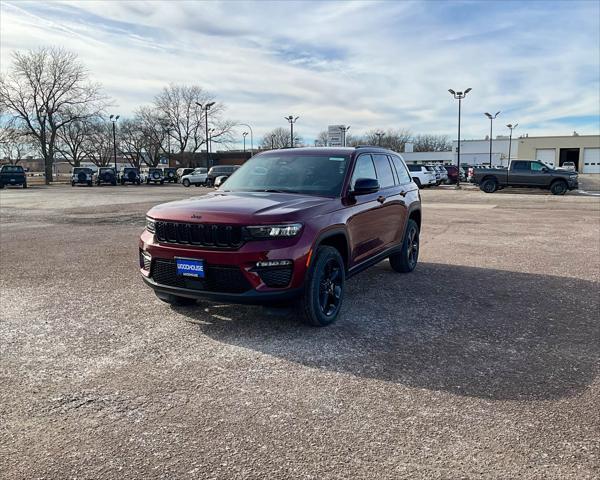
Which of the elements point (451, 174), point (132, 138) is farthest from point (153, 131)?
point (451, 174)

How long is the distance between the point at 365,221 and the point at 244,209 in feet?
5.83

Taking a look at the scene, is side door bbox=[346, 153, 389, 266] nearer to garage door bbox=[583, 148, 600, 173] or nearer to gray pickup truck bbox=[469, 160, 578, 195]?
gray pickup truck bbox=[469, 160, 578, 195]

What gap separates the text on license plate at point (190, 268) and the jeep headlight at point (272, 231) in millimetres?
560

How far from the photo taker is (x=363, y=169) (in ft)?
19.8

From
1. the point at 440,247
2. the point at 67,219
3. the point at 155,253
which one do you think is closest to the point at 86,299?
the point at 155,253

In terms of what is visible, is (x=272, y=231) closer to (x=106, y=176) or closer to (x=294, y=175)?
(x=294, y=175)

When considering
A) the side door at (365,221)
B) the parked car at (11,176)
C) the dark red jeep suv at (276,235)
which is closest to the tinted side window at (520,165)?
the side door at (365,221)

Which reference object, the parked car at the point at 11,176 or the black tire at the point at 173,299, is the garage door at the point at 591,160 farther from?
the black tire at the point at 173,299

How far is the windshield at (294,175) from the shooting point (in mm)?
5477

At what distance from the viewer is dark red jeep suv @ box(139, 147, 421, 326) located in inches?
173

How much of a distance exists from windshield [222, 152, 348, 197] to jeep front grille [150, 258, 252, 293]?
1.40 m

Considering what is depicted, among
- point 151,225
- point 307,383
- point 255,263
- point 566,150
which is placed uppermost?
point 566,150

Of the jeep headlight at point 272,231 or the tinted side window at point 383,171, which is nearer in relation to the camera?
the jeep headlight at point 272,231

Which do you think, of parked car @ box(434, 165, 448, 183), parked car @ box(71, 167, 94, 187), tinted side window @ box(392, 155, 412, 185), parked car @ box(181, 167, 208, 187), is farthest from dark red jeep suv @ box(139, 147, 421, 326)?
parked car @ box(71, 167, 94, 187)
